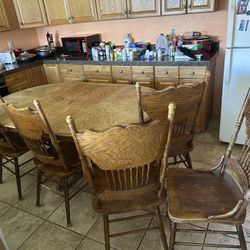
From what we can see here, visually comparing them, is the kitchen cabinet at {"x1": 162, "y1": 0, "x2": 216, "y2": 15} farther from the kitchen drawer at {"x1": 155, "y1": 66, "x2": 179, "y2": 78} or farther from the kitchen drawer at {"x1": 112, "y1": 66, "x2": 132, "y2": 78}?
the kitchen drawer at {"x1": 112, "y1": 66, "x2": 132, "y2": 78}

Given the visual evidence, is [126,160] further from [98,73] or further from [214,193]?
[98,73]

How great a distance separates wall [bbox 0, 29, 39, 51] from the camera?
366 centimetres

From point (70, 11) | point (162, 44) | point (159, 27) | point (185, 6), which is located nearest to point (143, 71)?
point (162, 44)

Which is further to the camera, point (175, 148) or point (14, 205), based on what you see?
point (14, 205)

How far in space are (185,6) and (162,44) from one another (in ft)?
1.68

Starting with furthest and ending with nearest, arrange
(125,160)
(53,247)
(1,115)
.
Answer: (1,115) → (53,247) → (125,160)

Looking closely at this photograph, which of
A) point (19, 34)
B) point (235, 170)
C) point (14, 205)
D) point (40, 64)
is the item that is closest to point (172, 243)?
point (235, 170)

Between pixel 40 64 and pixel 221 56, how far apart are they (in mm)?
2506

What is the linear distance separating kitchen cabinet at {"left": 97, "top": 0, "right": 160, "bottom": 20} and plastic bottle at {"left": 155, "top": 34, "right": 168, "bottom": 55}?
302 mm

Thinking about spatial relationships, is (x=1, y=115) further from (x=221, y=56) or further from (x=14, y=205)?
(x=221, y=56)

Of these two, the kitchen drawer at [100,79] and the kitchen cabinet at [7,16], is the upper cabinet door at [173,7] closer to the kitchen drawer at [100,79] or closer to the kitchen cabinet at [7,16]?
the kitchen drawer at [100,79]

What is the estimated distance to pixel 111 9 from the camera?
3.05 meters

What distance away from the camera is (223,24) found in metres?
2.84

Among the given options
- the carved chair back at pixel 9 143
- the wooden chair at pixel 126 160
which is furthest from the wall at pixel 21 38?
the wooden chair at pixel 126 160
